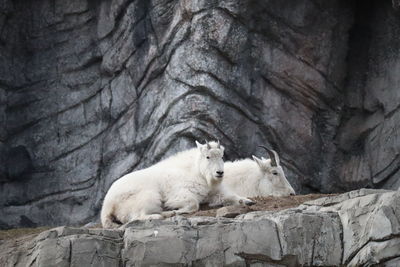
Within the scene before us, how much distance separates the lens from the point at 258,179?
79.6 feet

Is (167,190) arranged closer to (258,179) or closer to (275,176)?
(258,179)

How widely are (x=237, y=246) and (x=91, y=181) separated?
39.7ft

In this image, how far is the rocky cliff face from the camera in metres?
28.5

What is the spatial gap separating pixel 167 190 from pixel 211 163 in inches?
42.0

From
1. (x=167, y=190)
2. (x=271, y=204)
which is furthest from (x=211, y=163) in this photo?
(x=271, y=204)

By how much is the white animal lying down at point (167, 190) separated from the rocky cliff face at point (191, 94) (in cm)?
595

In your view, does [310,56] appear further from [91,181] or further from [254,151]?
[91,181]

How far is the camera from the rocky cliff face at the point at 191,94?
2853 cm

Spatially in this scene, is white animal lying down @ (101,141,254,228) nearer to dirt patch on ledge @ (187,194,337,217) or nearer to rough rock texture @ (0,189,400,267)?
dirt patch on ledge @ (187,194,337,217)

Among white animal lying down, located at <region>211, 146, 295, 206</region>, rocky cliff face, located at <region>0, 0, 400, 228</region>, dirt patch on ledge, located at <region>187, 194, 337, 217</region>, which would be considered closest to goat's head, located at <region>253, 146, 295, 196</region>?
white animal lying down, located at <region>211, 146, 295, 206</region>

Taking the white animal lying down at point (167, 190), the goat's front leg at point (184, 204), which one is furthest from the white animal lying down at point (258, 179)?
the goat's front leg at point (184, 204)

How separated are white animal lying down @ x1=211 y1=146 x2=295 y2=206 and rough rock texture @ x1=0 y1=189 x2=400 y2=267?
516 cm

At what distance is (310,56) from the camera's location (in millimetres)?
29578

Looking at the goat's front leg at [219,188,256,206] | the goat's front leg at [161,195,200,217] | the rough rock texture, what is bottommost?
the rough rock texture
